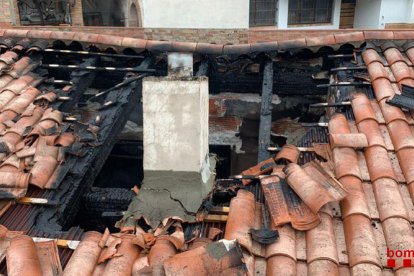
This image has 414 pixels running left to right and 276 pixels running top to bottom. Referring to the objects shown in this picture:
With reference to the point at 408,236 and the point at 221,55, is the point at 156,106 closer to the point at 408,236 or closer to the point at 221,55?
the point at 408,236

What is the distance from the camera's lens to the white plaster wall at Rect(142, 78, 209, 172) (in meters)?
5.27

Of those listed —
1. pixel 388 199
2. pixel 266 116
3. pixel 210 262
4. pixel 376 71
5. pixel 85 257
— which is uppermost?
pixel 376 71

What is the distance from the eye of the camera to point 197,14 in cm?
1823

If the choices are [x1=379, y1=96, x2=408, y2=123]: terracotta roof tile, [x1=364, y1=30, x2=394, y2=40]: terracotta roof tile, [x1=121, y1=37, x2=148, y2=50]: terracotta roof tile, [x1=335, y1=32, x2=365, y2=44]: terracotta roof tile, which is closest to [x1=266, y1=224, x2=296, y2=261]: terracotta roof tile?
[x1=379, y1=96, x2=408, y2=123]: terracotta roof tile

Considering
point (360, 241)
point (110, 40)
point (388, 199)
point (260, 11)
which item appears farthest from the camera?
point (260, 11)

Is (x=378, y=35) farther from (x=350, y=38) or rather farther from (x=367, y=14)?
(x=367, y=14)

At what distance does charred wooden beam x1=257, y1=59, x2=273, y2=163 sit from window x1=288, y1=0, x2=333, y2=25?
58.5 ft

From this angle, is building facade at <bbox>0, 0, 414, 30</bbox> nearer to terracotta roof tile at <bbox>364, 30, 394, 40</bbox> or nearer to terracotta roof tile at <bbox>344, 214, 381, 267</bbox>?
terracotta roof tile at <bbox>364, 30, 394, 40</bbox>

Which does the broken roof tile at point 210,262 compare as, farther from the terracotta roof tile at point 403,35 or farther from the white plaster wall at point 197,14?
the white plaster wall at point 197,14

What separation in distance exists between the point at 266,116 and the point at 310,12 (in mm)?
20370

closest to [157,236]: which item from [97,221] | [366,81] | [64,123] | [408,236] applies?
[97,221]

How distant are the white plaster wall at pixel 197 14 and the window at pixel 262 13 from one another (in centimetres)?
667

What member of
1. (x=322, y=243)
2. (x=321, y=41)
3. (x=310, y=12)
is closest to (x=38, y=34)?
(x=321, y=41)

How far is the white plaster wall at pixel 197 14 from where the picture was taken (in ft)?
59.1
